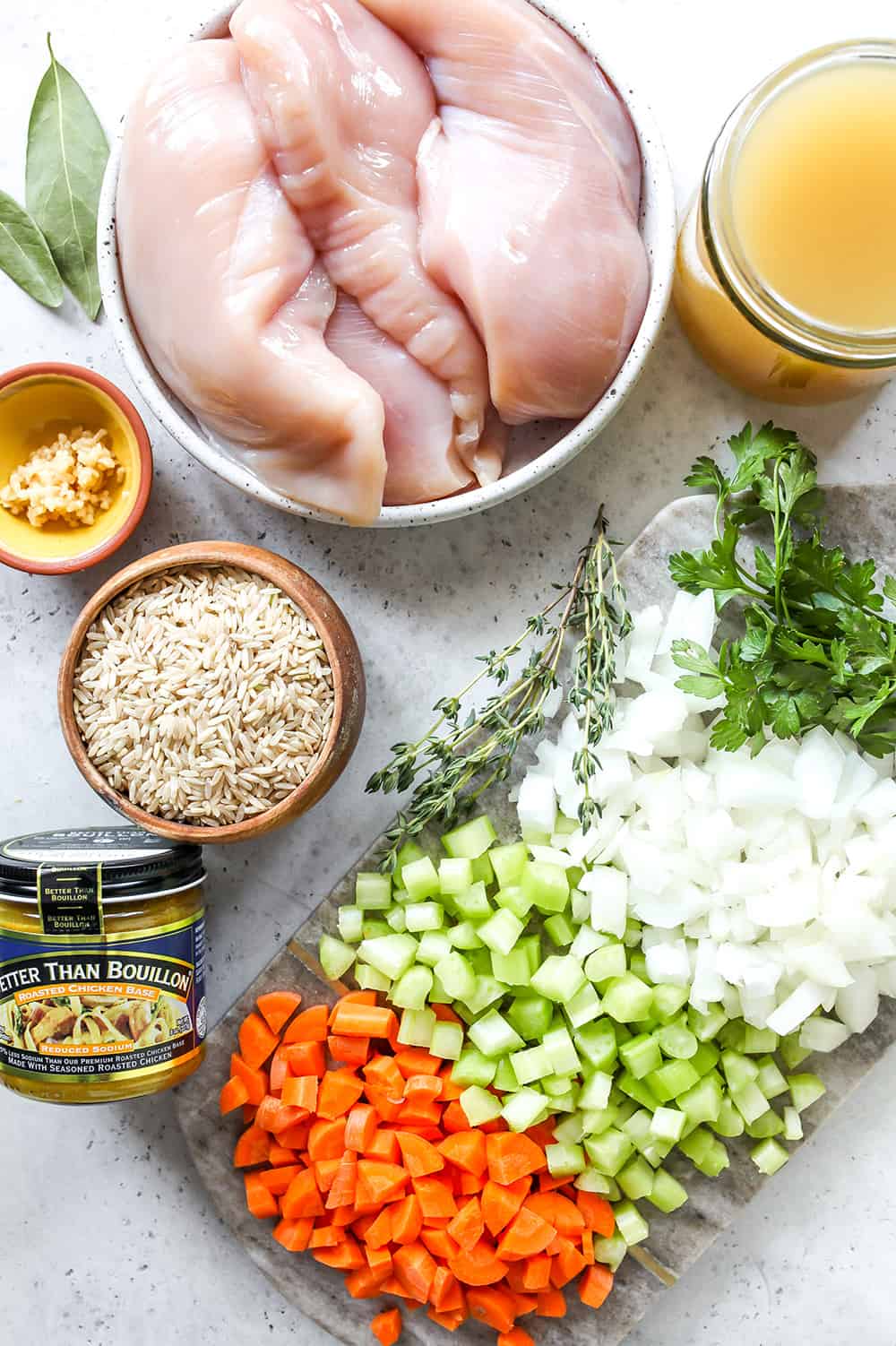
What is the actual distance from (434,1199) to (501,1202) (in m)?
0.11

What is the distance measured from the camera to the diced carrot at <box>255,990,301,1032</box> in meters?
1.83

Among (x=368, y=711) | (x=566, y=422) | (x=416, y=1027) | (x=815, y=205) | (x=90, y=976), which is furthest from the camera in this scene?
(x=368, y=711)

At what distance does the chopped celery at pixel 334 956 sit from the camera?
71.6 inches

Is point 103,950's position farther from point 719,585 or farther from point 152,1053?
point 719,585

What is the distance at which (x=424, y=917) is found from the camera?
5.73 ft

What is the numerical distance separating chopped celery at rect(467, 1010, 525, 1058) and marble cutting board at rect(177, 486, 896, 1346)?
0.28 meters

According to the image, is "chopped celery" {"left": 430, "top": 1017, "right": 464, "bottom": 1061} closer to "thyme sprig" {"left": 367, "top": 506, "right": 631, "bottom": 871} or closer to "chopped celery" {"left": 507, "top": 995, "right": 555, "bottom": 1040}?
"chopped celery" {"left": 507, "top": 995, "right": 555, "bottom": 1040}

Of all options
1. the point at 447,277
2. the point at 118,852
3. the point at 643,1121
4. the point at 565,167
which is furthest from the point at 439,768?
the point at 565,167

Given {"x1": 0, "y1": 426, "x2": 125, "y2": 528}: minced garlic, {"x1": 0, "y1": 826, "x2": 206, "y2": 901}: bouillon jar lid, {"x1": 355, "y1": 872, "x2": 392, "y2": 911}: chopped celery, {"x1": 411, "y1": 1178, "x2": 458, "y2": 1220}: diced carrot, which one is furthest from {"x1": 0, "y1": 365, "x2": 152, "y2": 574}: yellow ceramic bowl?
{"x1": 411, "y1": 1178, "x2": 458, "y2": 1220}: diced carrot

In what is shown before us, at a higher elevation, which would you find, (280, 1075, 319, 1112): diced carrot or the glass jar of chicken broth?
the glass jar of chicken broth

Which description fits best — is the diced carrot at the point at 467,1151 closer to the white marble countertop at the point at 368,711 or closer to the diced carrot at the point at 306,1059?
the diced carrot at the point at 306,1059

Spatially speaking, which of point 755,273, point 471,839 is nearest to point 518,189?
point 755,273

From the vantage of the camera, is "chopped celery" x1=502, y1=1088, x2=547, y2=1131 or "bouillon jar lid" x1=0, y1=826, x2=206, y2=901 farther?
"chopped celery" x1=502, y1=1088, x2=547, y2=1131

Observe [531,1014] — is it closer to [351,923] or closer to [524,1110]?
[524,1110]
